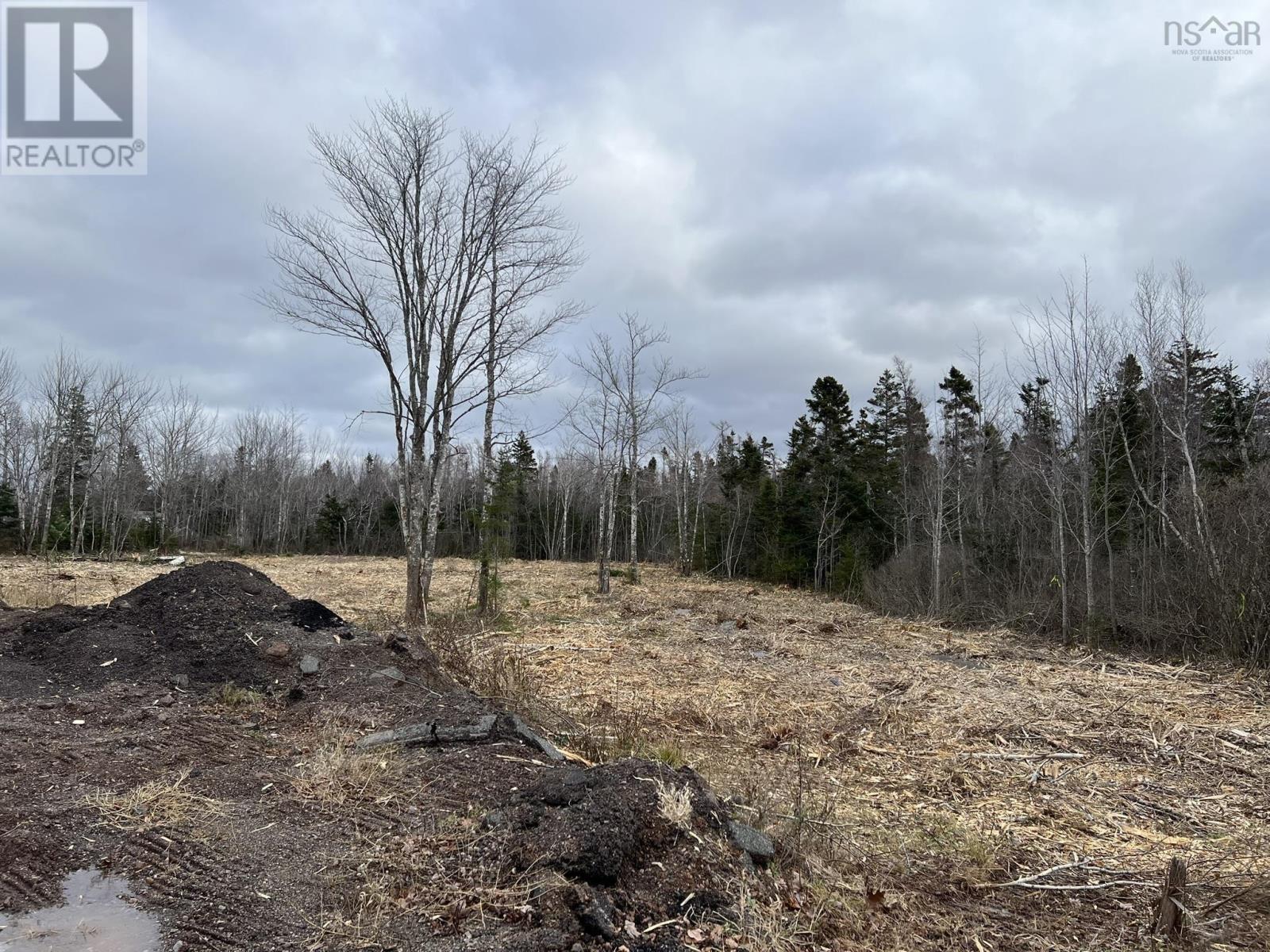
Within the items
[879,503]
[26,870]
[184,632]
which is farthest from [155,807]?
[879,503]

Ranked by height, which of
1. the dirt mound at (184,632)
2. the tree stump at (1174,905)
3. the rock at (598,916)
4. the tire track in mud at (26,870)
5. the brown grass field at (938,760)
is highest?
the dirt mound at (184,632)

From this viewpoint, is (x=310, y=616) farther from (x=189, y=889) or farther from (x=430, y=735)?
(x=189, y=889)

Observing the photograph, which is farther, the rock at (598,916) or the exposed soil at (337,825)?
the exposed soil at (337,825)

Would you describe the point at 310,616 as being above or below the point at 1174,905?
above

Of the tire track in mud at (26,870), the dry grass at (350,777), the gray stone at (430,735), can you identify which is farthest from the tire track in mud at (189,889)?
the gray stone at (430,735)

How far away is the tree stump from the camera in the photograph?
2994 millimetres

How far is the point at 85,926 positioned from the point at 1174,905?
452 centimetres

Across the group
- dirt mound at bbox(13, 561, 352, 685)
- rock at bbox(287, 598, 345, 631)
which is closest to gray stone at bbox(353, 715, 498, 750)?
dirt mound at bbox(13, 561, 352, 685)

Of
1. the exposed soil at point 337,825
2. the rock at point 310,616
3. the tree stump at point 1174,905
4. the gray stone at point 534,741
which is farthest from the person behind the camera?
the rock at point 310,616

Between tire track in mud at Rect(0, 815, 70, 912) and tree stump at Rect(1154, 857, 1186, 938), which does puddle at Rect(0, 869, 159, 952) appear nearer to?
tire track in mud at Rect(0, 815, 70, 912)

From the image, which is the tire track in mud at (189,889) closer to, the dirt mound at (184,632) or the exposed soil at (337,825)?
the exposed soil at (337,825)

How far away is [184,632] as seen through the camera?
281 inches

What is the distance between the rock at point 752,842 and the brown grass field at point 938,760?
0.12 meters

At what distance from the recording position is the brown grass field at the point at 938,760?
3.31 m
